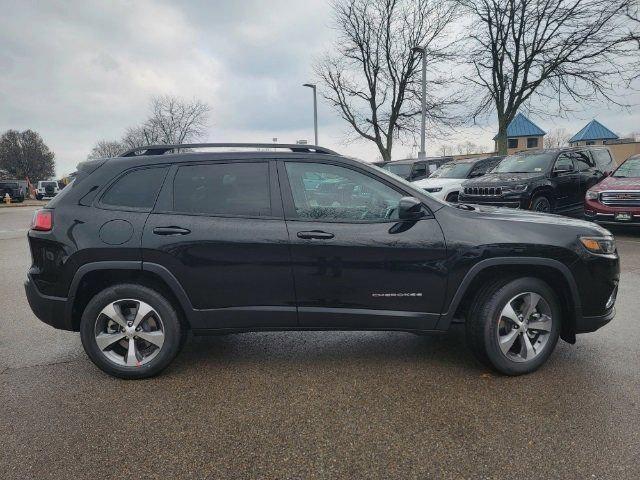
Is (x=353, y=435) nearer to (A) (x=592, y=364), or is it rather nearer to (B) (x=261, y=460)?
(B) (x=261, y=460)

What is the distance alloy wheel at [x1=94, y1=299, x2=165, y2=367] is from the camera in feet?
10.6

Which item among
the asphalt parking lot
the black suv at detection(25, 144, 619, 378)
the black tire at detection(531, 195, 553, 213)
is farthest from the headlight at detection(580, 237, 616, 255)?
the black tire at detection(531, 195, 553, 213)

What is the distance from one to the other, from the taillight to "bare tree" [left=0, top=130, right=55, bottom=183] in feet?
291

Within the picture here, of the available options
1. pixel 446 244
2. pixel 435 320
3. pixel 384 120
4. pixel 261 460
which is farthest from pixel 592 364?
pixel 384 120

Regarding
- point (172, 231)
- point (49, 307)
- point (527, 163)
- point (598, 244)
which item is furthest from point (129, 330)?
point (527, 163)

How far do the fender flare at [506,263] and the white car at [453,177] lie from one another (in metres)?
9.03

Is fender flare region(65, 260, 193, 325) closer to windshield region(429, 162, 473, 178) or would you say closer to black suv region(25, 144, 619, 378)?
black suv region(25, 144, 619, 378)

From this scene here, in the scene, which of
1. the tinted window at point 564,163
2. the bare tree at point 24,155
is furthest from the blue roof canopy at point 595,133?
the bare tree at point 24,155

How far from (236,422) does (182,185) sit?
5.72 feet

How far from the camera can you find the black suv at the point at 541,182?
9.73m

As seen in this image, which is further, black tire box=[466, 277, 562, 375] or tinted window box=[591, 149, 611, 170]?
tinted window box=[591, 149, 611, 170]

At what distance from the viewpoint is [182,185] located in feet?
10.9

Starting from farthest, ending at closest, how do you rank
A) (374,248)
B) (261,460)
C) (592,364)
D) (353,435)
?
(592,364), (374,248), (353,435), (261,460)

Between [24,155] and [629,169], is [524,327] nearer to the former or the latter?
[629,169]
